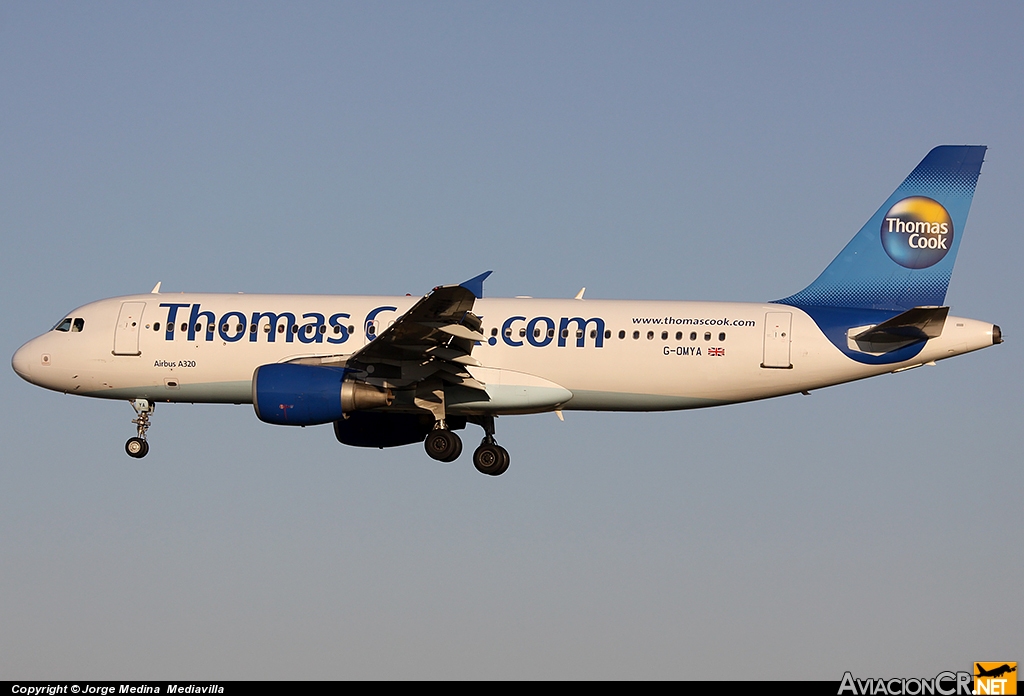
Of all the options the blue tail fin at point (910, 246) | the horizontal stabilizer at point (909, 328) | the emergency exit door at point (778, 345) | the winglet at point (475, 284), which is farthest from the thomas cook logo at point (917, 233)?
the winglet at point (475, 284)

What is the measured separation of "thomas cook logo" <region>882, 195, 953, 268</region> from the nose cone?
1059 inches

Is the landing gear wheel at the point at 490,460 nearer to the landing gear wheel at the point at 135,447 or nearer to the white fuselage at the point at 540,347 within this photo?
the white fuselage at the point at 540,347

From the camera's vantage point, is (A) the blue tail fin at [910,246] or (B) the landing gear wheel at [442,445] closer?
(A) the blue tail fin at [910,246]

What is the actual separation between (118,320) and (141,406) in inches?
109

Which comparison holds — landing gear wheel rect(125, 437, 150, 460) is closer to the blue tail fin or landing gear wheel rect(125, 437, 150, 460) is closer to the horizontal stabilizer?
the blue tail fin

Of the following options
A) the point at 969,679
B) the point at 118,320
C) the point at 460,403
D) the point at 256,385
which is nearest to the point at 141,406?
the point at 118,320

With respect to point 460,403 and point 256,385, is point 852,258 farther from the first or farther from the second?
point 256,385

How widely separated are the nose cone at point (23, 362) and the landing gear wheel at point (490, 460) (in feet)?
47.2

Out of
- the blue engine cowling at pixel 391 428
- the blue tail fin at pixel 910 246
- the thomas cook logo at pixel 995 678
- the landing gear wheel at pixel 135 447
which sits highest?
the blue tail fin at pixel 910 246

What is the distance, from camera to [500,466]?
49156mm

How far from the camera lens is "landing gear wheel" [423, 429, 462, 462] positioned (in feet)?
156

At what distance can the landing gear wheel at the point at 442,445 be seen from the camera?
156ft

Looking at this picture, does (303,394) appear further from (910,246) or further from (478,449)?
(910,246)

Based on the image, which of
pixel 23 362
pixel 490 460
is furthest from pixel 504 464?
pixel 23 362
